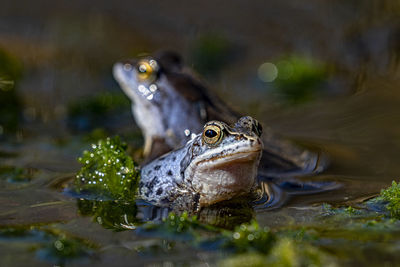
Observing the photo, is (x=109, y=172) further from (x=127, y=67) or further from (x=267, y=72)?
(x=267, y=72)

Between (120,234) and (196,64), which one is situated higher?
(196,64)

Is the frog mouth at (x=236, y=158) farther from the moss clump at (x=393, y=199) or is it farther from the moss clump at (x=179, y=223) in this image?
the moss clump at (x=393, y=199)

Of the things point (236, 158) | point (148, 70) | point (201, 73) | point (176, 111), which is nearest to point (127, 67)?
Answer: point (148, 70)

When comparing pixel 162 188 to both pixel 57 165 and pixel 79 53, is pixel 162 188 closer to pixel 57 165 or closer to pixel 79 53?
pixel 57 165

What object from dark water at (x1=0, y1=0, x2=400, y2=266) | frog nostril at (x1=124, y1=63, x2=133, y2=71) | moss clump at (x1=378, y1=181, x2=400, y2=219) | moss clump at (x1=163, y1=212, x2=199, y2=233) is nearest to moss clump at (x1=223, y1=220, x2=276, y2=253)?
dark water at (x1=0, y1=0, x2=400, y2=266)

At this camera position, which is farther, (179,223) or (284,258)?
(179,223)

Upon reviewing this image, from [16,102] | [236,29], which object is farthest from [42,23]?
[236,29]
